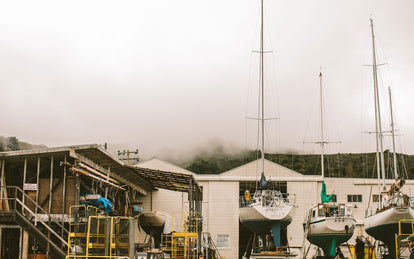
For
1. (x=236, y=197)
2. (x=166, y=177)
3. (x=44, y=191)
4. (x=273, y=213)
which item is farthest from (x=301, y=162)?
(x=44, y=191)

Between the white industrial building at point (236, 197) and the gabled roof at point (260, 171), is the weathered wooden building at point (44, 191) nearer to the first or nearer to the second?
the white industrial building at point (236, 197)

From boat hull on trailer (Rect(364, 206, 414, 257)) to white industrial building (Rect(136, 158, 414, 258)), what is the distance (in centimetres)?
885

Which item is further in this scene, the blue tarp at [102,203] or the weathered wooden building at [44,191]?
the blue tarp at [102,203]

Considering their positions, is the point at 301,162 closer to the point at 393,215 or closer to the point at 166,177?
the point at 393,215

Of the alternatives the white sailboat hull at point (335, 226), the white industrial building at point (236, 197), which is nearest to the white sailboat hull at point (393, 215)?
the white sailboat hull at point (335, 226)

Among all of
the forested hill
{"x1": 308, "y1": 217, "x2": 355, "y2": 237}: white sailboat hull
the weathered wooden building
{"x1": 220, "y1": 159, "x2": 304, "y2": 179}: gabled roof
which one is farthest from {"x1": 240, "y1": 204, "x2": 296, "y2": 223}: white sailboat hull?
the forested hill

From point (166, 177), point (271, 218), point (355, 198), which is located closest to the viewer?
point (166, 177)

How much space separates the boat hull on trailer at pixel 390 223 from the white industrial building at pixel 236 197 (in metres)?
8.85

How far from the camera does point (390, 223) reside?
2606cm

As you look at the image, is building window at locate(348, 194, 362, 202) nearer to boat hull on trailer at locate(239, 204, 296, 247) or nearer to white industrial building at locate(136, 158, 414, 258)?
white industrial building at locate(136, 158, 414, 258)

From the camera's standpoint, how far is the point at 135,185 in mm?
32312

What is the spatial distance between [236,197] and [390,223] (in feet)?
47.1

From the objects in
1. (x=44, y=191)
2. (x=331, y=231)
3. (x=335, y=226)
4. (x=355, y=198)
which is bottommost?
(x=331, y=231)

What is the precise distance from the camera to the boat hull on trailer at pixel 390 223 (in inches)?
998
